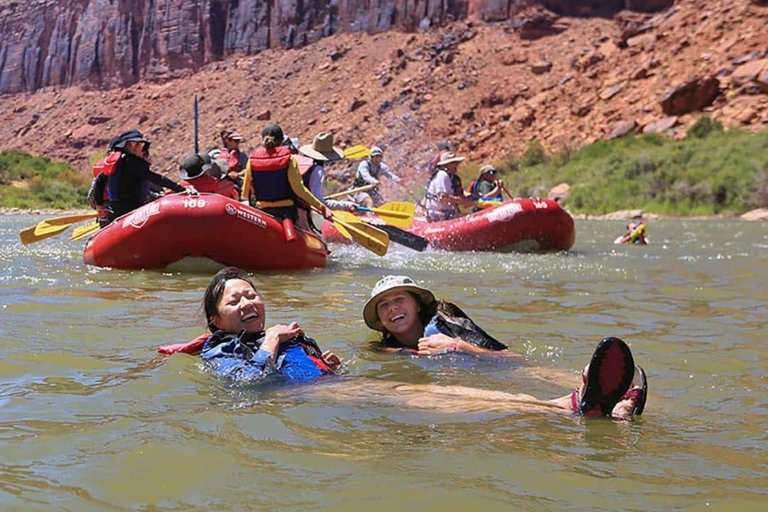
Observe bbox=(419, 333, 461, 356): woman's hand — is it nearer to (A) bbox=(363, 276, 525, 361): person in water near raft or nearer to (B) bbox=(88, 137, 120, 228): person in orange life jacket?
(A) bbox=(363, 276, 525, 361): person in water near raft

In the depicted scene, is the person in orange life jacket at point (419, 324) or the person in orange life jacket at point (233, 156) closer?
the person in orange life jacket at point (419, 324)

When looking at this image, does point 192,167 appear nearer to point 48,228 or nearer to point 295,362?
point 48,228

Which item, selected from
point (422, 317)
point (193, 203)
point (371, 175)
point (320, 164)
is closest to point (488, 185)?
point (371, 175)

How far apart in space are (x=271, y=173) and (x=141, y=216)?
1293 mm

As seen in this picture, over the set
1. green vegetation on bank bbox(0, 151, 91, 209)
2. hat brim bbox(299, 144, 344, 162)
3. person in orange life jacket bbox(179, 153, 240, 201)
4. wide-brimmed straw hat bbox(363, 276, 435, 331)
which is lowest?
green vegetation on bank bbox(0, 151, 91, 209)

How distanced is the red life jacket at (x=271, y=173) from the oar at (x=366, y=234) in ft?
1.95

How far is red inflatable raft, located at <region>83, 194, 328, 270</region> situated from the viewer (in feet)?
26.3

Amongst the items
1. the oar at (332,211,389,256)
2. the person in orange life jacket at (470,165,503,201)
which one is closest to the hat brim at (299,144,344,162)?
the oar at (332,211,389,256)

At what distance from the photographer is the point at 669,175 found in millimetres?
22734

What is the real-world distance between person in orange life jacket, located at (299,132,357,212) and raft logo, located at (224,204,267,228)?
3.59 feet

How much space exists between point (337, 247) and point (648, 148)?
16910 mm

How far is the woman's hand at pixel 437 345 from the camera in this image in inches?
164

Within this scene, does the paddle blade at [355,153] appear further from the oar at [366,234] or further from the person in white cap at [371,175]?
the oar at [366,234]

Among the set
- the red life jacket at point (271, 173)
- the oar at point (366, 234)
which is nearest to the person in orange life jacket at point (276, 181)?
the red life jacket at point (271, 173)
